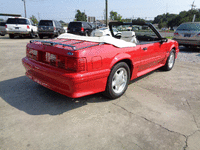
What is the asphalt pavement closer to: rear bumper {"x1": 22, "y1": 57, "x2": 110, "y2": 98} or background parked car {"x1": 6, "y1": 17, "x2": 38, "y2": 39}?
rear bumper {"x1": 22, "y1": 57, "x2": 110, "y2": 98}

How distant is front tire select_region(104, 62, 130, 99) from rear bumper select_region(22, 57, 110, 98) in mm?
130

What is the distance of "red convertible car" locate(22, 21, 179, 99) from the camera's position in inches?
94.5

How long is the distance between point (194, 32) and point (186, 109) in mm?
7221

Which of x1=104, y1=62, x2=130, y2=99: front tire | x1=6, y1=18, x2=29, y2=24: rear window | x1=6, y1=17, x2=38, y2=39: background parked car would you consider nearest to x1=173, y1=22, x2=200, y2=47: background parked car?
x1=104, y1=62, x2=130, y2=99: front tire

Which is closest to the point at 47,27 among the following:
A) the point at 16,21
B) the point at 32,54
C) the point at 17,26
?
the point at 17,26

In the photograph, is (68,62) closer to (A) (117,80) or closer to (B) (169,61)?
(A) (117,80)

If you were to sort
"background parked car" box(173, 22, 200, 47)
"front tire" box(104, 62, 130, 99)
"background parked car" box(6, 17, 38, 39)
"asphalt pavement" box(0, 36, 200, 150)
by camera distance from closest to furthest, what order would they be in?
"asphalt pavement" box(0, 36, 200, 150), "front tire" box(104, 62, 130, 99), "background parked car" box(173, 22, 200, 47), "background parked car" box(6, 17, 38, 39)

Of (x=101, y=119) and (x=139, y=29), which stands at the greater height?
(x=139, y=29)

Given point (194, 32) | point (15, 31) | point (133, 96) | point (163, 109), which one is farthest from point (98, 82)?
point (15, 31)

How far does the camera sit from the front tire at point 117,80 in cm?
285

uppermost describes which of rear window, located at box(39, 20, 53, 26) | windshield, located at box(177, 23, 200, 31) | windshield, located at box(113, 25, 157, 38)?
rear window, located at box(39, 20, 53, 26)

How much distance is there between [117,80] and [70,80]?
3.42ft

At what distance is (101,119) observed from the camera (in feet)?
8.03

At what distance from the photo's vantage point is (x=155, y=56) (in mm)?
4078
